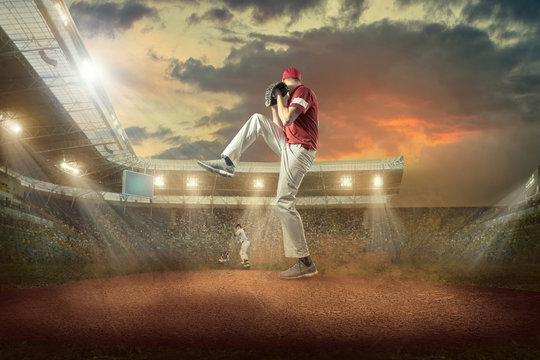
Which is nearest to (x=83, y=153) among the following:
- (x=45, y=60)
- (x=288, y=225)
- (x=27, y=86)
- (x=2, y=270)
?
(x=27, y=86)

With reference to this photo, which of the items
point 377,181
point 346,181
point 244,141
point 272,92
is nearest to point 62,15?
point 244,141

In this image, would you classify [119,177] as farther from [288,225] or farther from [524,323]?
[524,323]

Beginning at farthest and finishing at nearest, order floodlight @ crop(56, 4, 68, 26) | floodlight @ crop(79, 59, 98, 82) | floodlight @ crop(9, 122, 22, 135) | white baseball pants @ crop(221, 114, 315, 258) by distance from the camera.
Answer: floodlight @ crop(9, 122, 22, 135), floodlight @ crop(79, 59, 98, 82), floodlight @ crop(56, 4, 68, 26), white baseball pants @ crop(221, 114, 315, 258)

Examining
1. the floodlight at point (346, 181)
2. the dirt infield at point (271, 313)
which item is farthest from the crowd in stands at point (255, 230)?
the dirt infield at point (271, 313)

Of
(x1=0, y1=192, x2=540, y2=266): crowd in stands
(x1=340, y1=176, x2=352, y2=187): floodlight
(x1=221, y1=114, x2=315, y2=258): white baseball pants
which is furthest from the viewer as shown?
(x1=340, y1=176, x2=352, y2=187): floodlight

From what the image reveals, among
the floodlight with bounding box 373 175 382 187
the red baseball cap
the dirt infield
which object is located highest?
the floodlight with bounding box 373 175 382 187

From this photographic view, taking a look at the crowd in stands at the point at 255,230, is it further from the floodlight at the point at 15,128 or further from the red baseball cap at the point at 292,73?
the red baseball cap at the point at 292,73

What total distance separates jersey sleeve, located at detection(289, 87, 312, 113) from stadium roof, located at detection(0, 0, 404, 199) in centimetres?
1213

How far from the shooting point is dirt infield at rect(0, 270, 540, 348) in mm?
2895

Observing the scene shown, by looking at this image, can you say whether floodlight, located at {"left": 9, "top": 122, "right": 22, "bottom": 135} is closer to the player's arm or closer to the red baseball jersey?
the red baseball jersey

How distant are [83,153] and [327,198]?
2079 centimetres

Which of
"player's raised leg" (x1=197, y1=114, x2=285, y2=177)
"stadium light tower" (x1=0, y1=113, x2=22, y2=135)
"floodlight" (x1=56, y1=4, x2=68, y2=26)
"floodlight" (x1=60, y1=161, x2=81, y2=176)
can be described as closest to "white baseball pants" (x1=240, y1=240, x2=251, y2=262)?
"player's raised leg" (x1=197, y1=114, x2=285, y2=177)

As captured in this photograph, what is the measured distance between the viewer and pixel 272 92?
441 cm

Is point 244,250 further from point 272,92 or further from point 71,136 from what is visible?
point 71,136
